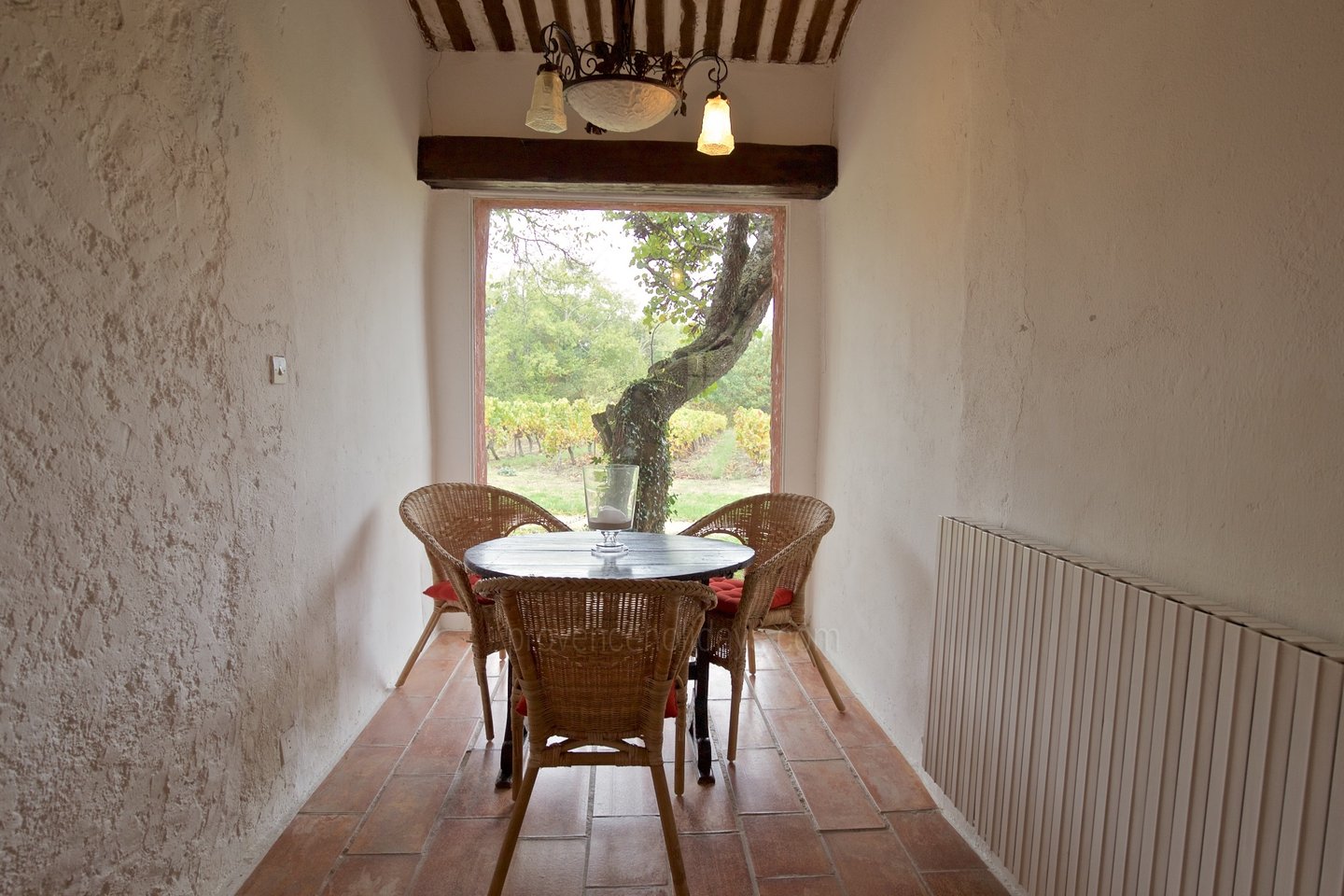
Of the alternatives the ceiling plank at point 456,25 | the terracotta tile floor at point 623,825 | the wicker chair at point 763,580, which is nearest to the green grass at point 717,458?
the wicker chair at point 763,580

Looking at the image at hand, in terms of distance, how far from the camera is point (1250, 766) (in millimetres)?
1102

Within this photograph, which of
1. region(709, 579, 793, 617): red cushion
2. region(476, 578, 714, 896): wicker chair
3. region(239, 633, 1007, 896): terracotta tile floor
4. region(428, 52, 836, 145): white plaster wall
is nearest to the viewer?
region(476, 578, 714, 896): wicker chair

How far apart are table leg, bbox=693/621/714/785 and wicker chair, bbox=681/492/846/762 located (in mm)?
39

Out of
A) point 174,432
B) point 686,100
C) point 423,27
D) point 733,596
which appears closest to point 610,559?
point 733,596

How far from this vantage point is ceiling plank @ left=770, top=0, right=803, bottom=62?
3.53 meters

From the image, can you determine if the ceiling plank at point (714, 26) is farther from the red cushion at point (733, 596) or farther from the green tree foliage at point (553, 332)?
the red cushion at point (733, 596)

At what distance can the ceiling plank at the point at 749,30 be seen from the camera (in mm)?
3537

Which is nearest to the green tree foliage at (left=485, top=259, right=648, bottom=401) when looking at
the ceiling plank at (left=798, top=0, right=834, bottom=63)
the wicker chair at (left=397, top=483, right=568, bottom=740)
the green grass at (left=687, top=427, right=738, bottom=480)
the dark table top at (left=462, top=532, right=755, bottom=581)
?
the green grass at (left=687, top=427, right=738, bottom=480)

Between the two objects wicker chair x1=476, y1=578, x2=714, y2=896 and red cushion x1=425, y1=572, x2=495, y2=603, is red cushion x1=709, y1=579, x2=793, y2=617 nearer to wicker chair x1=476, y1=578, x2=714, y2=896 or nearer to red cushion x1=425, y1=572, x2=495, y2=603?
wicker chair x1=476, y1=578, x2=714, y2=896

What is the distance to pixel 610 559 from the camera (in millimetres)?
2455

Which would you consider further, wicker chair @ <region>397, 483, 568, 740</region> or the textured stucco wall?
wicker chair @ <region>397, 483, 568, 740</region>

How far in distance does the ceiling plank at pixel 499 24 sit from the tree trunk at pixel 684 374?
138 cm

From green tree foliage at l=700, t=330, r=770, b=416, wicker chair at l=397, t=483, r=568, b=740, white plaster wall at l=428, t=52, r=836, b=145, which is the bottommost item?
wicker chair at l=397, t=483, r=568, b=740

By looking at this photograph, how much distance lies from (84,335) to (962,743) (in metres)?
2.12
